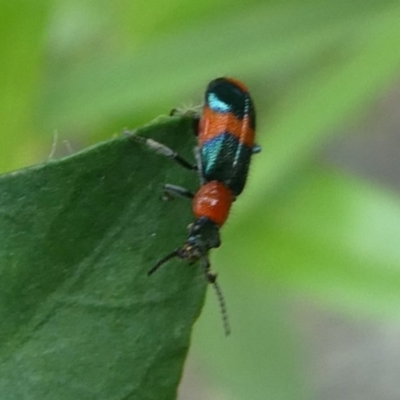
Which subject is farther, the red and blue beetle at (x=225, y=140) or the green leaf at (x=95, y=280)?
the red and blue beetle at (x=225, y=140)

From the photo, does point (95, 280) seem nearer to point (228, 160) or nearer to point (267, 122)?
point (228, 160)

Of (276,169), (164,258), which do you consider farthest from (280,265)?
(164,258)

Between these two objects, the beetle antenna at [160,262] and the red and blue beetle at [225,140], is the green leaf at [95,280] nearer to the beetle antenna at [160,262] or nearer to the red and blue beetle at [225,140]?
the beetle antenna at [160,262]

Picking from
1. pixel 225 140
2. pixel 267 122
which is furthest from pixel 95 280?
pixel 267 122

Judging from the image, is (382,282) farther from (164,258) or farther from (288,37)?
(164,258)

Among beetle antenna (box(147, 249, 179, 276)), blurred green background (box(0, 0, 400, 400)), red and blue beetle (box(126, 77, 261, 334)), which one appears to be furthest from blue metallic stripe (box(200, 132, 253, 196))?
beetle antenna (box(147, 249, 179, 276))

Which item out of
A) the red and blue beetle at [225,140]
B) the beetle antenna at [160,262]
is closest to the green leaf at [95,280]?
the beetle antenna at [160,262]

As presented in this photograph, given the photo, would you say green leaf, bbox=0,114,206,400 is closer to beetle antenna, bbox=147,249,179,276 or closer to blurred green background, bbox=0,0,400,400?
beetle antenna, bbox=147,249,179,276
